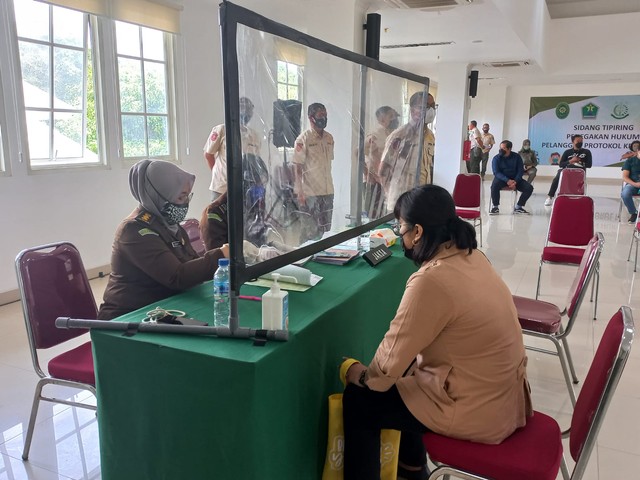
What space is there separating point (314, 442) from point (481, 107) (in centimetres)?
1471

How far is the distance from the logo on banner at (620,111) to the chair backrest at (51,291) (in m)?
15.4

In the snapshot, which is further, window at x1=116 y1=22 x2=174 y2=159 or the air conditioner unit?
window at x1=116 y1=22 x2=174 y2=159

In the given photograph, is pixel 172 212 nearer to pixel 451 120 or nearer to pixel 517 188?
pixel 451 120

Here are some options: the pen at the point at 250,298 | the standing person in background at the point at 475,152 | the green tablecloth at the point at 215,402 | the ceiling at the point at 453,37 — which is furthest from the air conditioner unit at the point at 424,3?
the standing person in background at the point at 475,152

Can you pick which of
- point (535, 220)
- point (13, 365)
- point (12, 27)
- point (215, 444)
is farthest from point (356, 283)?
point (535, 220)

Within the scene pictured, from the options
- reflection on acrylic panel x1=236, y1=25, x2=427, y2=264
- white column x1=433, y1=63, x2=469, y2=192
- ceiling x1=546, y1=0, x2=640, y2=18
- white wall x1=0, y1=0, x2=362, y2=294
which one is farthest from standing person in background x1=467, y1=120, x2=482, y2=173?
reflection on acrylic panel x1=236, y1=25, x2=427, y2=264

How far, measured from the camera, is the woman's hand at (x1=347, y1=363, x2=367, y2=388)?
158 centimetres

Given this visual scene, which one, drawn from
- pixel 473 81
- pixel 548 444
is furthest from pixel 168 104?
pixel 473 81

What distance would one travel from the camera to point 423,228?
1.57 meters

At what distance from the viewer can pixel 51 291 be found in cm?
198

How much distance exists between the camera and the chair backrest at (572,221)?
156 inches

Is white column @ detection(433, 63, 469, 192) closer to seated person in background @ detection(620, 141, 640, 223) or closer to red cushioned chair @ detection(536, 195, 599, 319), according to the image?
seated person in background @ detection(620, 141, 640, 223)

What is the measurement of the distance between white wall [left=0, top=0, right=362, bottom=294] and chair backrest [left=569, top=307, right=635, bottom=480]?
3.68 m

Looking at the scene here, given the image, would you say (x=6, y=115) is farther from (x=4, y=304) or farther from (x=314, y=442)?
(x=314, y=442)
